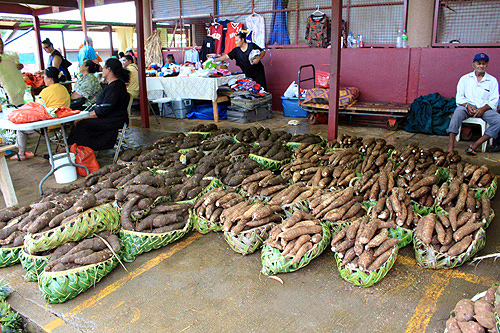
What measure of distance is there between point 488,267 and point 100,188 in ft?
12.6

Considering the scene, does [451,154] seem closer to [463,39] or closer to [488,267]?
[488,267]

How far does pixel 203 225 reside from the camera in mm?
3805

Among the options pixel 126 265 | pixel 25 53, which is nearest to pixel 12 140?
pixel 126 265

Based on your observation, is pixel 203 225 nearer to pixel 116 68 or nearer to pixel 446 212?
pixel 446 212

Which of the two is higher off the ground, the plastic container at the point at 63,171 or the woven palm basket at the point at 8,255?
the plastic container at the point at 63,171

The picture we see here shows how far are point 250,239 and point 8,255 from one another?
2.17 m

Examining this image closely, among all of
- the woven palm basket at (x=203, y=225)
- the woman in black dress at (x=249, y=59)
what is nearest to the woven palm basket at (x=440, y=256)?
the woven palm basket at (x=203, y=225)

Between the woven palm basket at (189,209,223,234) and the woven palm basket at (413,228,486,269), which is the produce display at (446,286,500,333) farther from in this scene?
the woven palm basket at (189,209,223,234)

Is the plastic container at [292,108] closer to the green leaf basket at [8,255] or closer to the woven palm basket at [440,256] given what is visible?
the woven palm basket at [440,256]

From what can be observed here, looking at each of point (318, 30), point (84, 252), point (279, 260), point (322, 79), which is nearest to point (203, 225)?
point (279, 260)

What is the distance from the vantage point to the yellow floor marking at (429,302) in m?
2.51

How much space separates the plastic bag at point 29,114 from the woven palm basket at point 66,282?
2.60 m

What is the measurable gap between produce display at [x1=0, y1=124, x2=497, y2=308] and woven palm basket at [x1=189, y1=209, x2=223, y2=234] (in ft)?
A: 0.04

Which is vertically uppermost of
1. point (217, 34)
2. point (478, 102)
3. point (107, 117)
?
point (217, 34)
